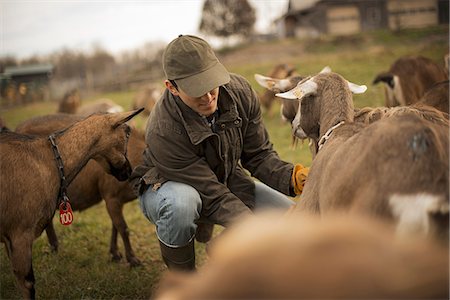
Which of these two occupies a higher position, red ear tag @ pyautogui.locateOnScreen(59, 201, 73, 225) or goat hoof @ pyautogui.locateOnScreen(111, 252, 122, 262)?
red ear tag @ pyautogui.locateOnScreen(59, 201, 73, 225)

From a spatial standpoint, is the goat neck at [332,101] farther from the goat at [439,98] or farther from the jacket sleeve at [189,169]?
the goat at [439,98]

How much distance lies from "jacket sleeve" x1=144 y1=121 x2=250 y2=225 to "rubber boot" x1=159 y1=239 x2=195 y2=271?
0.28 metres

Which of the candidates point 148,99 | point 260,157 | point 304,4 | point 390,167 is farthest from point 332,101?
point 304,4

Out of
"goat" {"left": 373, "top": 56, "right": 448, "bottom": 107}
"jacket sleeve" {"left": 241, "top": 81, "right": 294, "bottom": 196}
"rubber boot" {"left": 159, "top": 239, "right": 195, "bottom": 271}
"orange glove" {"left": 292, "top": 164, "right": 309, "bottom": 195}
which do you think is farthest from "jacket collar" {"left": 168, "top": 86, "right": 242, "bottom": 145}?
"goat" {"left": 373, "top": 56, "right": 448, "bottom": 107}

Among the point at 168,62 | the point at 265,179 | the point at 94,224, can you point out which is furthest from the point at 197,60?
the point at 94,224

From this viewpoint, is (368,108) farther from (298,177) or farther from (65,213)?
(65,213)

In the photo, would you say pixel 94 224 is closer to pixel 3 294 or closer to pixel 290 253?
pixel 3 294

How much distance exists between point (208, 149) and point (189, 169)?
0.71ft

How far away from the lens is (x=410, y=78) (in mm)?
8289

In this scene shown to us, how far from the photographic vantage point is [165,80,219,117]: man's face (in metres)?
3.35

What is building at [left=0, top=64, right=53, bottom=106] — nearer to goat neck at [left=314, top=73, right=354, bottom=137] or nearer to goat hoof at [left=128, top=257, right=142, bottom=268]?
goat hoof at [left=128, top=257, right=142, bottom=268]

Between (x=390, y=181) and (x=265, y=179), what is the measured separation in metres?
2.23

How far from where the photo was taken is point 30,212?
12.6 ft

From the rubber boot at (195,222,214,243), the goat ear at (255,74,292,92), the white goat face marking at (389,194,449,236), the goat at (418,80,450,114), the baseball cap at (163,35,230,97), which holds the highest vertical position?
the baseball cap at (163,35,230,97)
